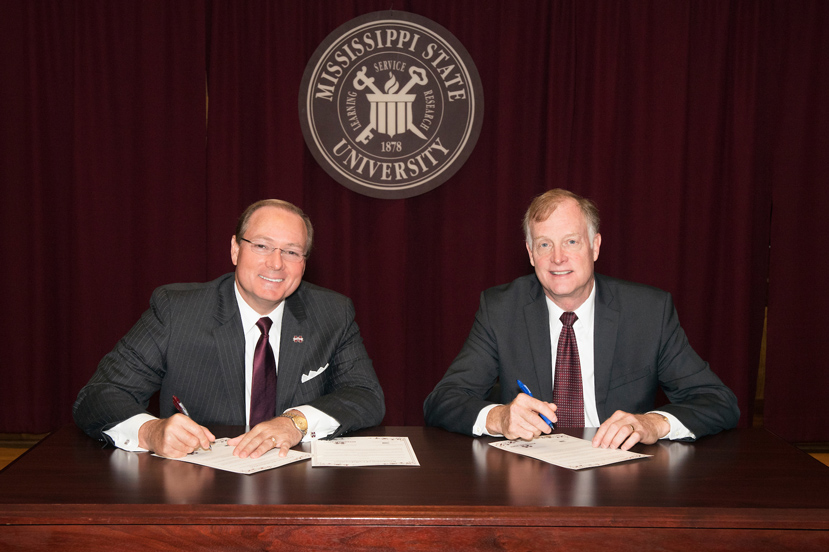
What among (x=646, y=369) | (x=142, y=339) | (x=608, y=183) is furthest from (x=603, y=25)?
(x=142, y=339)

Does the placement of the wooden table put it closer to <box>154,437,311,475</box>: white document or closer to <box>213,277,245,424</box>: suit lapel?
<box>154,437,311,475</box>: white document

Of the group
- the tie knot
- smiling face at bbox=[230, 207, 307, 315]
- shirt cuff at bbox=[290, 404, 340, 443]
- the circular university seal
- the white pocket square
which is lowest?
shirt cuff at bbox=[290, 404, 340, 443]

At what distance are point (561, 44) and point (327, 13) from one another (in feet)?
4.30

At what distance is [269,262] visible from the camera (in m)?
2.16

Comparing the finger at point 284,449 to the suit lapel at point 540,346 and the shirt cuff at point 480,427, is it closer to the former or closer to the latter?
the shirt cuff at point 480,427

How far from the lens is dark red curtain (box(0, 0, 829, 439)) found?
3783mm

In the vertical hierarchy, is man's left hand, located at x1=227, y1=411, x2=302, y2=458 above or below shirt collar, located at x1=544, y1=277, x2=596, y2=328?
below

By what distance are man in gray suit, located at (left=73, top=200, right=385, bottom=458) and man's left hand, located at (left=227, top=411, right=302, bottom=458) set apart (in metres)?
0.12

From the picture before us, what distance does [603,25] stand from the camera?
375 centimetres

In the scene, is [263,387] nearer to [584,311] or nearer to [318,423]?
[318,423]

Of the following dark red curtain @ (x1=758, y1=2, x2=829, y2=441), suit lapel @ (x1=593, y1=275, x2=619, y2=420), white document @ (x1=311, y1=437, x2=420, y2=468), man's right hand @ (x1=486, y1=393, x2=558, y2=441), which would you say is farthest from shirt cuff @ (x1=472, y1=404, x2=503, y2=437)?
dark red curtain @ (x1=758, y1=2, x2=829, y2=441)

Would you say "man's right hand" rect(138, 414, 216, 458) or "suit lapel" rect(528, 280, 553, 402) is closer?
"man's right hand" rect(138, 414, 216, 458)

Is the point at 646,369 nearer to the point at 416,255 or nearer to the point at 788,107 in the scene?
the point at 416,255

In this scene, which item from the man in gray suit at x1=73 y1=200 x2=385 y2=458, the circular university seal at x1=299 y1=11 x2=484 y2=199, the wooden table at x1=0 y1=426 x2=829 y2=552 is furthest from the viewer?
the circular university seal at x1=299 y1=11 x2=484 y2=199
